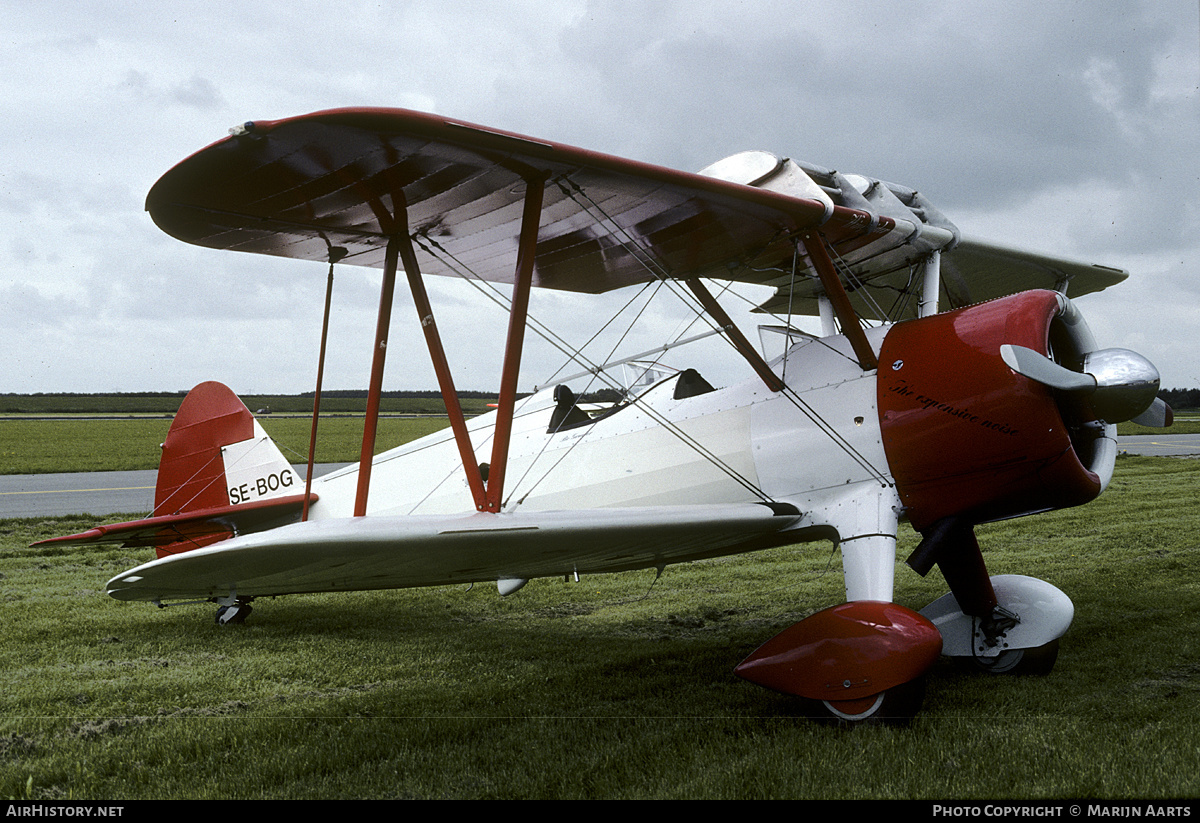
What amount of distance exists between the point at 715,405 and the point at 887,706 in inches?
83.8

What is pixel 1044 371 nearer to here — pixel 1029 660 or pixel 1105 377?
pixel 1105 377

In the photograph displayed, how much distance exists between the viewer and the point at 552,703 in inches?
181

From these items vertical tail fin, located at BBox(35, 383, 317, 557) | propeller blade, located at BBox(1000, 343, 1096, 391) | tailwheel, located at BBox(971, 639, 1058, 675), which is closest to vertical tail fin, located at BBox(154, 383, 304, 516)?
vertical tail fin, located at BBox(35, 383, 317, 557)

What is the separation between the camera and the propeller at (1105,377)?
4.07 m

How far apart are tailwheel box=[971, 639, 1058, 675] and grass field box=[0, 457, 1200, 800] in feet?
0.44

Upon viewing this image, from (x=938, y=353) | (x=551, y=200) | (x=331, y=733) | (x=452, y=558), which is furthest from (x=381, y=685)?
(x=938, y=353)

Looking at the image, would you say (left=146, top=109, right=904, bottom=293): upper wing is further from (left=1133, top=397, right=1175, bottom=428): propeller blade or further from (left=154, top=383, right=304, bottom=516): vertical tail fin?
(left=154, top=383, right=304, bottom=516): vertical tail fin

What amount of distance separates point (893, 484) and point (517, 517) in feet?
6.84

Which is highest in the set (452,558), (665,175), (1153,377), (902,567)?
(665,175)

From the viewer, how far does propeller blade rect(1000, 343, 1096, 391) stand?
4047 mm

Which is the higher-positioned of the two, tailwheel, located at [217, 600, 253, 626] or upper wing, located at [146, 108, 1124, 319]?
upper wing, located at [146, 108, 1124, 319]

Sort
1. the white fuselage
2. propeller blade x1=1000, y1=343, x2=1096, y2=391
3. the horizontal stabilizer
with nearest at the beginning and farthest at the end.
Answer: propeller blade x1=1000, y1=343, x2=1096, y2=391
the white fuselage
the horizontal stabilizer

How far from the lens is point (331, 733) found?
4098 mm

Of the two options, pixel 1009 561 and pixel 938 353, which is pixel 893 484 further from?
pixel 1009 561
